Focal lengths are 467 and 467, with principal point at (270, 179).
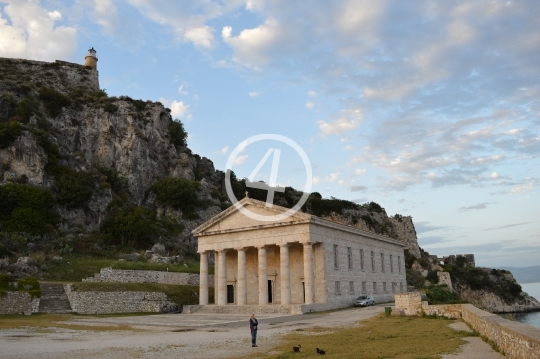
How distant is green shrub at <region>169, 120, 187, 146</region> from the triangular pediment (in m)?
47.2

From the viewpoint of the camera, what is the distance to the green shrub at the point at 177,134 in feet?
294

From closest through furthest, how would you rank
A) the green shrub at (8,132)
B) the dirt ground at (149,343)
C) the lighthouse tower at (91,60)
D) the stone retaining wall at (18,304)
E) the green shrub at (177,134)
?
1. the dirt ground at (149,343)
2. the stone retaining wall at (18,304)
3. the green shrub at (8,132)
4. the green shrub at (177,134)
5. the lighthouse tower at (91,60)

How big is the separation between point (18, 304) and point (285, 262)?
20252 millimetres

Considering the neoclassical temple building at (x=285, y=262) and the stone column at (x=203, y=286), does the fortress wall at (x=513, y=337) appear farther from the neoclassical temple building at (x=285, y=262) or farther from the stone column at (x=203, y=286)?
the stone column at (x=203, y=286)

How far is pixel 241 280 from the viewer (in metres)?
41.5

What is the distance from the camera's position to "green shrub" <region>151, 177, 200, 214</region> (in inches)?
2899

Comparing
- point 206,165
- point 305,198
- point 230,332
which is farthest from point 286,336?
point 305,198

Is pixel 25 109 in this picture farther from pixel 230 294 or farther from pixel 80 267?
pixel 230 294

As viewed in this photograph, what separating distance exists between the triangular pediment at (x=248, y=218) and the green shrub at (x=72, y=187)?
27.0 meters

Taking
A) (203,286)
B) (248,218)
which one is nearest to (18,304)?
(203,286)

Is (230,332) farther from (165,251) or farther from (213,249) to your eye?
(165,251)

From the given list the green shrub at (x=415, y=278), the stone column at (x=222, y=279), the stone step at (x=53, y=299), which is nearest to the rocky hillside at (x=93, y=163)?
the green shrub at (x=415, y=278)

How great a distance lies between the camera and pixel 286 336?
2112 cm

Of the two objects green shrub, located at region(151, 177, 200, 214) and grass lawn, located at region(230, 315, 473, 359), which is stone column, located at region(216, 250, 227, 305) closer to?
Result: grass lawn, located at region(230, 315, 473, 359)
